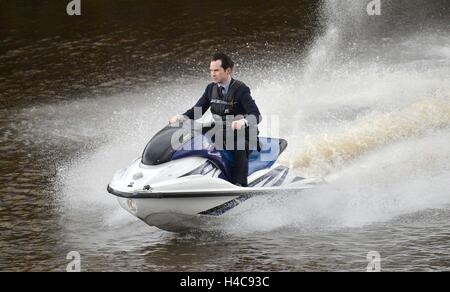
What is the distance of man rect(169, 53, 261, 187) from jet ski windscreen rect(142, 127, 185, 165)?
1.33ft

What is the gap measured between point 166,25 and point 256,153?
10864mm

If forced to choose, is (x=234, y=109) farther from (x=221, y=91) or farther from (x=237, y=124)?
(x=237, y=124)

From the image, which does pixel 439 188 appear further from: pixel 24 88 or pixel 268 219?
pixel 24 88

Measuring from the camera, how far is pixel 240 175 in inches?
416

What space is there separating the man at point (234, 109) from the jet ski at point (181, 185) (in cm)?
14

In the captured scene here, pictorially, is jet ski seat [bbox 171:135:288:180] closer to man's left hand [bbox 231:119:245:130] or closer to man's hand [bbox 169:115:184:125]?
man's left hand [bbox 231:119:245:130]

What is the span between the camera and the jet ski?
10.1m
